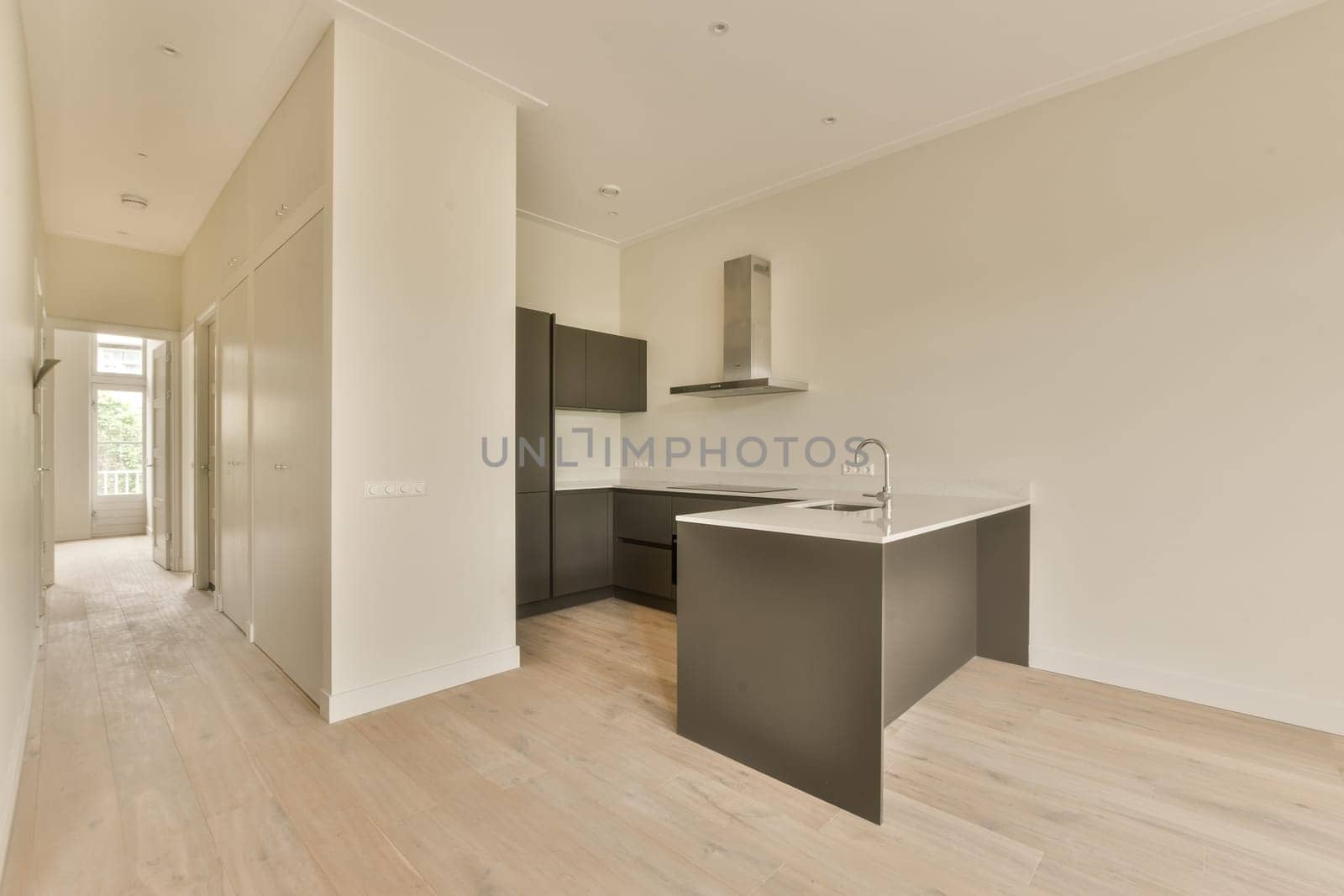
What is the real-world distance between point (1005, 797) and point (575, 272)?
4530mm

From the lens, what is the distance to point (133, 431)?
28.3 feet

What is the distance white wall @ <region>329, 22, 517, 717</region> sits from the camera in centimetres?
260

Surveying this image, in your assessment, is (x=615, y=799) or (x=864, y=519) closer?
(x=615, y=799)

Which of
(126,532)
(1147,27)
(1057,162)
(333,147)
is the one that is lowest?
(126,532)

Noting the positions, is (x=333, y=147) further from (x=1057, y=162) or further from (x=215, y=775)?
(x=1057, y=162)

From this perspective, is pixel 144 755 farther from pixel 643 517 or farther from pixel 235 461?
pixel 643 517

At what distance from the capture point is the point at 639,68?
2.89 m

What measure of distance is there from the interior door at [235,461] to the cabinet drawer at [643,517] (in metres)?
2.34

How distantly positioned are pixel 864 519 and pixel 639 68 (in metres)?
2.33

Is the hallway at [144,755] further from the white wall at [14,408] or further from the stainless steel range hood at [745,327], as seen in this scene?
the stainless steel range hood at [745,327]

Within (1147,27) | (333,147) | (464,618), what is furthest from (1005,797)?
(333,147)

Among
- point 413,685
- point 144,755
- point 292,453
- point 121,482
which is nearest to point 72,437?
point 121,482

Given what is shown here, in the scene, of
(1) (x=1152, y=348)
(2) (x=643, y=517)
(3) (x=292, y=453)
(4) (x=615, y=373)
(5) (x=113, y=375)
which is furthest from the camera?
(5) (x=113, y=375)

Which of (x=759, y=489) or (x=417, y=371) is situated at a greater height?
(x=417, y=371)
